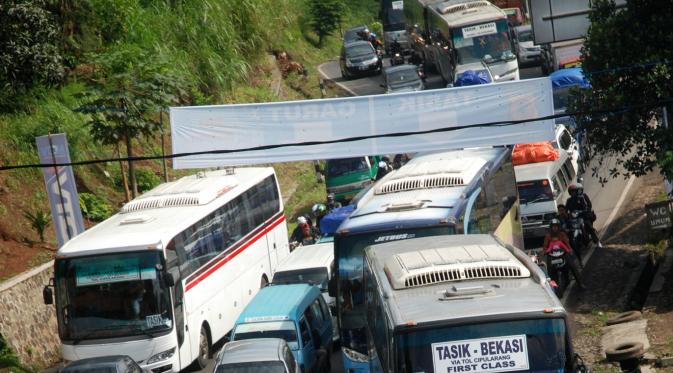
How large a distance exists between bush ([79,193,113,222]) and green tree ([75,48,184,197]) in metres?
1.60

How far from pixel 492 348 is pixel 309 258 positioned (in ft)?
39.7

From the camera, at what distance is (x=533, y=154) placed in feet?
84.9

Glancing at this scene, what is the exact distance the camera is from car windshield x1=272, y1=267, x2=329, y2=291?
2094cm

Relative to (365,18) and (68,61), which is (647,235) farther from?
(365,18)

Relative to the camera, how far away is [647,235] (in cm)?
2408

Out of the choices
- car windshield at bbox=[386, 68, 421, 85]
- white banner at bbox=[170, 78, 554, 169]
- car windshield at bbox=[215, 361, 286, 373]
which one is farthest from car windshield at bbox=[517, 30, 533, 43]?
car windshield at bbox=[215, 361, 286, 373]

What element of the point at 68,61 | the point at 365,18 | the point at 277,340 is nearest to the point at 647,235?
the point at 277,340

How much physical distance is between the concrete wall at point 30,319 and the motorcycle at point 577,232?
11.2 m

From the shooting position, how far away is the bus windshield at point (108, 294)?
59.4 feet

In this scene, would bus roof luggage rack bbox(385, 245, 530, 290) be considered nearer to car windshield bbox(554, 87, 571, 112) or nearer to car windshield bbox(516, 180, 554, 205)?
car windshield bbox(516, 180, 554, 205)

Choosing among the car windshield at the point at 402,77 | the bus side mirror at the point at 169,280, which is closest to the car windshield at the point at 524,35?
the car windshield at the point at 402,77

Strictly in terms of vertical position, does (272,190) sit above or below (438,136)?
below

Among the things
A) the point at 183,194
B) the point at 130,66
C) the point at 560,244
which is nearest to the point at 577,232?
the point at 560,244

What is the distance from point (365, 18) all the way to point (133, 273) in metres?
53.7
